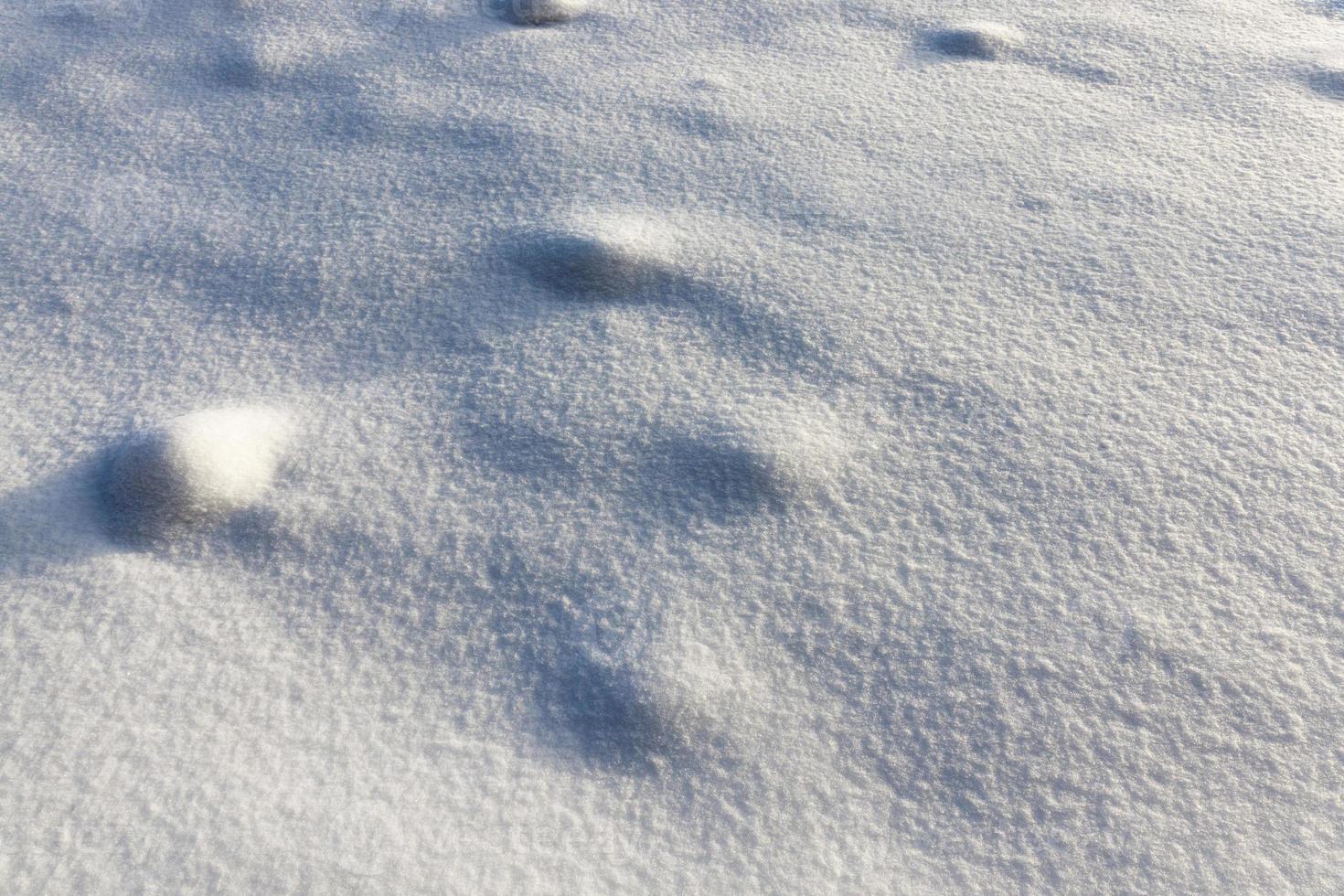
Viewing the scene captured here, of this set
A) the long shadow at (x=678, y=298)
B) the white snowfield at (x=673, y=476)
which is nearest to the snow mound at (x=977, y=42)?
the white snowfield at (x=673, y=476)

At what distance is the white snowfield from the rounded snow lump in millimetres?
140

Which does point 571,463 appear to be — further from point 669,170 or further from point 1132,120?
point 1132,120

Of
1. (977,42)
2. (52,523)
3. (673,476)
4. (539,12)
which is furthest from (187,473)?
(977,42)

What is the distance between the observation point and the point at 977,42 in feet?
4.68

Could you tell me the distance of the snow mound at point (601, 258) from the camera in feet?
3.48

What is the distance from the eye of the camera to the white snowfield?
70 centimetres

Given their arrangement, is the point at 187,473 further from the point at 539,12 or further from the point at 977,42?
the point at 977,42

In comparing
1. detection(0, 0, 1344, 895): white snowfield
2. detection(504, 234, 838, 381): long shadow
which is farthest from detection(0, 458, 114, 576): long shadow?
detection(504, 234, 838, 381): long shadow

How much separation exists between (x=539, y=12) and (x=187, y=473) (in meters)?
0.90

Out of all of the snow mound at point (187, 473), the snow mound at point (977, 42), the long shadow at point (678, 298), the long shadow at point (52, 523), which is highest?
the snow mound at point (977, 42)

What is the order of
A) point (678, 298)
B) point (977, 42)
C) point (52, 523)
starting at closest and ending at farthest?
1. point (52, 523)
2. point (678, 298)
3. point (977, 42)

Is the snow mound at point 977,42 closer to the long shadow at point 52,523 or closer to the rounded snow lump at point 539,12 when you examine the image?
the rounded snow lump at point 539,12

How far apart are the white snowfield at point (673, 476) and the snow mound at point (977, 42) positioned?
0.03 meters

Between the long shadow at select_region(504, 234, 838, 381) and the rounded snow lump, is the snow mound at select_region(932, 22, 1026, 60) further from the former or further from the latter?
the long shadow at select_region(504, 234, 838, 381)
